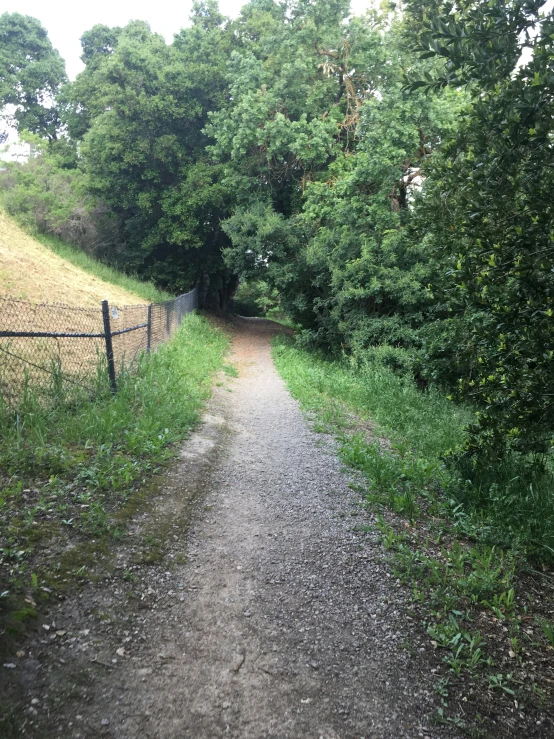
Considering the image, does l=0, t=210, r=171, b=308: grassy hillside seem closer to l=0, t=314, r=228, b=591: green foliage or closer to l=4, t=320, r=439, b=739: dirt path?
l=0, t=314, r=228, b=591: green foliage

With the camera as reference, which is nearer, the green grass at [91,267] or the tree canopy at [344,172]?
the tree canopy at [344,172]

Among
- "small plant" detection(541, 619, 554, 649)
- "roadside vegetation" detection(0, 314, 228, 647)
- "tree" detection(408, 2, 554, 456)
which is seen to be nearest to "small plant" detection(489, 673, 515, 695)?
"small plant" detection(541, 619, 554, 649)

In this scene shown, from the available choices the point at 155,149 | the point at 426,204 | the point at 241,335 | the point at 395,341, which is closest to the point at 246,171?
the point at 155,149

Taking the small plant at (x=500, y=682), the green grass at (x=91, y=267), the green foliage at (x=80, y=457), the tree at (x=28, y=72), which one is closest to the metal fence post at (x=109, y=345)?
the green foliage at (x=80, y=457)

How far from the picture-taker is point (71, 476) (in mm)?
4355

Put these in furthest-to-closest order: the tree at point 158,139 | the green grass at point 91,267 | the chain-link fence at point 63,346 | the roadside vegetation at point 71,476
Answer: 1. the tree at point 158,139
2. the green grass at point 91,267
3. the chain-link fence at point 63,346
4. the roadside vegetation at point 71,476

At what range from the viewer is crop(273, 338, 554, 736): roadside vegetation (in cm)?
257

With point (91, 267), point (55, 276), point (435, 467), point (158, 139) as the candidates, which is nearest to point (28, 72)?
point (158, 139)

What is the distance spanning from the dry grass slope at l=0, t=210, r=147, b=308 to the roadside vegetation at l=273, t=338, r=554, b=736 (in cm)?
761

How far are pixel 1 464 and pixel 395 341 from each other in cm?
1028

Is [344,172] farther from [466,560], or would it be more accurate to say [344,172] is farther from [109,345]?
[466,560]

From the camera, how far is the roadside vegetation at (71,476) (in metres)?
3.09

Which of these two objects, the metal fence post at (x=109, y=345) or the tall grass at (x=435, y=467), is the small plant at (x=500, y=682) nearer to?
the tall grass at (x=435, y=467)

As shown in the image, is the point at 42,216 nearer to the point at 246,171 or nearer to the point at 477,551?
the point at 246,171
